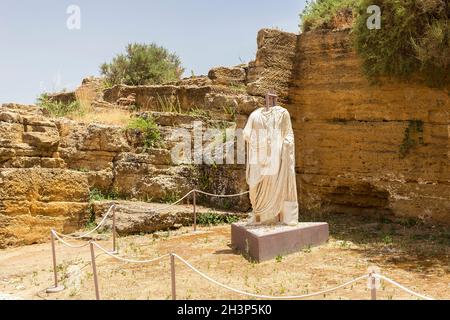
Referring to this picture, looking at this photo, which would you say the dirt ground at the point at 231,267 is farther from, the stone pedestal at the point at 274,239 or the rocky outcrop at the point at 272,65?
the rocky outcrop at the point at 272,65

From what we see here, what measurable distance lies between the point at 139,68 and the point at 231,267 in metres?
16.5

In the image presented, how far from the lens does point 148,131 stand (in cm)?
1088

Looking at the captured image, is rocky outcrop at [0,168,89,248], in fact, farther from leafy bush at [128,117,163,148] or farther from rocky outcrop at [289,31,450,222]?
rocky outcrop at [289,31,450,222]

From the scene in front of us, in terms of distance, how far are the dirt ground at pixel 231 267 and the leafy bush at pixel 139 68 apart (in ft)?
43.6

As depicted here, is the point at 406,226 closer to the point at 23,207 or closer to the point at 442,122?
the point at 442,122

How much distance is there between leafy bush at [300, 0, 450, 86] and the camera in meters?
8.35

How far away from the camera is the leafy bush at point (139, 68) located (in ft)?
68.1

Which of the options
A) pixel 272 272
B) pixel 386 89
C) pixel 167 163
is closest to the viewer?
pixel 272 272

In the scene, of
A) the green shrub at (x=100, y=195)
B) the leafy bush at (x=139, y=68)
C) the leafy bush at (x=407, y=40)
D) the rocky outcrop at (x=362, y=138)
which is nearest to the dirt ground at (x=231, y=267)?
the rocky outcrop at (x=362, y=138)

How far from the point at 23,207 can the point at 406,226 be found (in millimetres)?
7760

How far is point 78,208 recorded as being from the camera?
9.11 meters

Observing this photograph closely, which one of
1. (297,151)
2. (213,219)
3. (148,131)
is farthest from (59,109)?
(297,151)
